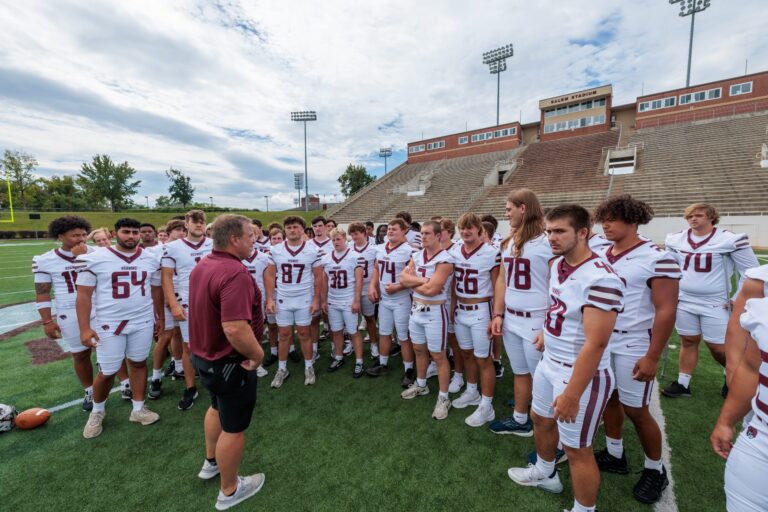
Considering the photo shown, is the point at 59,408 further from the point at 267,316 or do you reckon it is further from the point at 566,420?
the point at 566,420

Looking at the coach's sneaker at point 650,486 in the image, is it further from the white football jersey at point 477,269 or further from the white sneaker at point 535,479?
the white football jersey at point 477,269

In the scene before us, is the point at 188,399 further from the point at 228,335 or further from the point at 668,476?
the point at 668,476

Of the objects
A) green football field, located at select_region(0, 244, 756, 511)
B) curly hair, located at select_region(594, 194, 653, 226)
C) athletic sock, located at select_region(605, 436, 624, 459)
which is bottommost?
green football field, located at select_region(0, 244, 756, 511)

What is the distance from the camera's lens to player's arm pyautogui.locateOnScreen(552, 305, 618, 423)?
178cm

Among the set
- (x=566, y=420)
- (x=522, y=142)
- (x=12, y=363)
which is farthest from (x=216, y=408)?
(x=522, y=142)

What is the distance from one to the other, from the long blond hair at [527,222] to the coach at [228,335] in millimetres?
2329

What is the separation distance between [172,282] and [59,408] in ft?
6.74

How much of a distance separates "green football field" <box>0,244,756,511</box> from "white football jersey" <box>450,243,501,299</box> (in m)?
1.46

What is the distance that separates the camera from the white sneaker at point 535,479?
259 centimetres

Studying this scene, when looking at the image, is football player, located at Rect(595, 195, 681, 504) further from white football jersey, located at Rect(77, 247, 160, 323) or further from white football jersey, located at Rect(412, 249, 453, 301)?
white football jersey, located at Rect(77, 247, 160, 323)

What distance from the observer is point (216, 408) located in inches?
105

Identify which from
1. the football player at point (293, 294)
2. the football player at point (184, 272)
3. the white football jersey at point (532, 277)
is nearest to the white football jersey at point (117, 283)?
the football player at point (184, 272)

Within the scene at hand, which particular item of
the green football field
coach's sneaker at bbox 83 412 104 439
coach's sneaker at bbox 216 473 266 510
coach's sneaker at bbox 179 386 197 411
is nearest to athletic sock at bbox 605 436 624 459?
the green football field

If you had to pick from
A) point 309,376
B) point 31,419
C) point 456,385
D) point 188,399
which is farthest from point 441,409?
point 31,419
